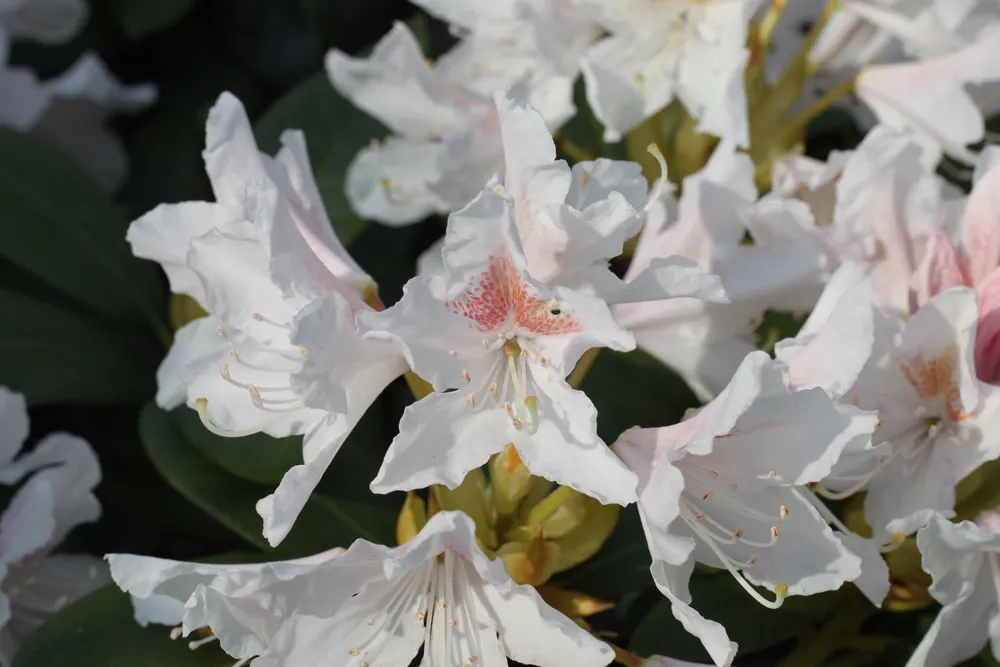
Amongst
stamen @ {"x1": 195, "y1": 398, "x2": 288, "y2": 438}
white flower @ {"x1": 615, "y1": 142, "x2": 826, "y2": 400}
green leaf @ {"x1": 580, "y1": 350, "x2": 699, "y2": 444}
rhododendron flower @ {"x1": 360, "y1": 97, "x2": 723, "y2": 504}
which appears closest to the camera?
rhododendron flower @ {"x1": 360, "y1": 97, "x2": 723, "y2": 504}

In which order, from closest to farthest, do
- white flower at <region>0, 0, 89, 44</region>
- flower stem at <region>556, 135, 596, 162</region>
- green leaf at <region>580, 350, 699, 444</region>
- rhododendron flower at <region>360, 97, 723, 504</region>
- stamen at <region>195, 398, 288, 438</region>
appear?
1. rhododendron flower at <region>360, 97, 723, 504</region>
2. stamen at <region>195, 398, 288, 438</region>
3. green leaf at <region>580, 350, 699, 444</region>
4. flower stem at <region>556, 135, 596, 162</region>
5. white flower at <region>0, 0, 89, 44</region>

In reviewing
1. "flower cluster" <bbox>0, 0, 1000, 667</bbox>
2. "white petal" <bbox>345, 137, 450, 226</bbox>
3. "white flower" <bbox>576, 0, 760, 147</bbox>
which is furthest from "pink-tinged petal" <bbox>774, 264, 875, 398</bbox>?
"white petal" <bbox>345, 137, 450, 226</bbox>

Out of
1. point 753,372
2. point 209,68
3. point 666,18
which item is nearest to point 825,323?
point 753,372

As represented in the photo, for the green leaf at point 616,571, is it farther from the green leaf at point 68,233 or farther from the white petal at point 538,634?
the green leaf at point 68,233

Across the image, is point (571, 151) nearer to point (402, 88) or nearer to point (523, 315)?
point (402, 88)

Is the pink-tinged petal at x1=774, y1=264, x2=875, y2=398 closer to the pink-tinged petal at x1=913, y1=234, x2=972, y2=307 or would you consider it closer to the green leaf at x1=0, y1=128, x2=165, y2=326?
the pink-tinged petal at x1=913, y1=234, x2=972, y2=307

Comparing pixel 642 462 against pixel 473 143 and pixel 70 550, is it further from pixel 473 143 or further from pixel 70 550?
pixel 70 550
